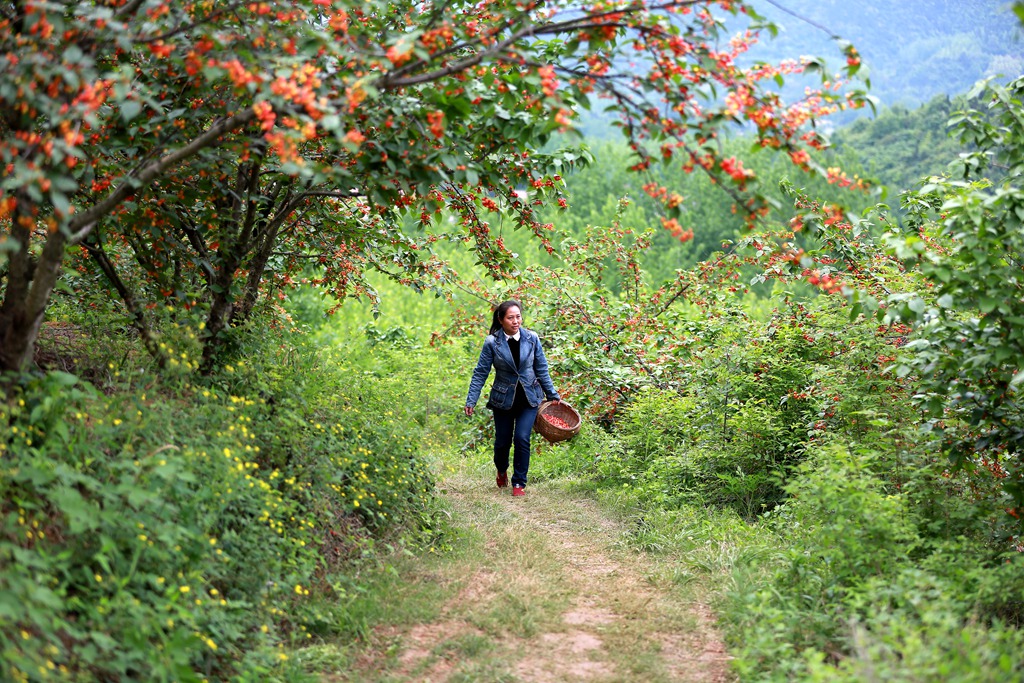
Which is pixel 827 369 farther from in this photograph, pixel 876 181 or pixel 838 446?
pixel 876 181

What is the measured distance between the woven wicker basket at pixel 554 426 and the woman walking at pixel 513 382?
0.10 m

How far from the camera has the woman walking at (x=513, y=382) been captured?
8008mm

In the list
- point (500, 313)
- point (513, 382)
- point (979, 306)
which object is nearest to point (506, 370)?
point (513, 382)

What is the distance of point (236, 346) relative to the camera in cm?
594

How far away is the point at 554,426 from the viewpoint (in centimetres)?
823

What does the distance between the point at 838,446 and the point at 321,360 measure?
393 centimetres

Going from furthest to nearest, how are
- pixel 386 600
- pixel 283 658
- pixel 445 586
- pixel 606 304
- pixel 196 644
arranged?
1. pixel 606 304
2. pixel 445 586
3. pixel 386 600
4. pixel 283 658
5. pixel 196 644

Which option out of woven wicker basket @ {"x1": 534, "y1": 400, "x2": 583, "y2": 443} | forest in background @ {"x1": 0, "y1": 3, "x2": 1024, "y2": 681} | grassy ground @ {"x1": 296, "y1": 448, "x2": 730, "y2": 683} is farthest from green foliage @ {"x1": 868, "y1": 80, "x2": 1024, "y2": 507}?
woven wicker basket @ {"x1": 534, "y1": 400, "x2": 583, "y2": 443}

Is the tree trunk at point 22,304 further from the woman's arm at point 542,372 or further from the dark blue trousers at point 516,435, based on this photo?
the woman's arm at point 542,372

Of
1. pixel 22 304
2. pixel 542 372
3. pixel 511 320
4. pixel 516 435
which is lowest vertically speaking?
pixel 22 304

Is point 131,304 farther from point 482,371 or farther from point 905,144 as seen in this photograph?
point 905,144

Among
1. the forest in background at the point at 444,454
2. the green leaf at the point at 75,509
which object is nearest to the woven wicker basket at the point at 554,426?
the forest in background at the point at 444,454

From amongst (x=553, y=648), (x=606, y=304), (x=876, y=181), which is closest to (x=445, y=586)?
(x=553, y=648)

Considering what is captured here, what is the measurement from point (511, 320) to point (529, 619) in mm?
3544
